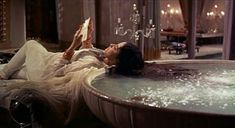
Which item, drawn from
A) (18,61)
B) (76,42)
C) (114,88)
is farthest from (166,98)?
(18,61)

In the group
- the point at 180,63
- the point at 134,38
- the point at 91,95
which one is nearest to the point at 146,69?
the point at 180,63

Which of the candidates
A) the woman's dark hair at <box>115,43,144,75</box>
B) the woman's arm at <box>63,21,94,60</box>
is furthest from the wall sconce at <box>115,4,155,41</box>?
the woman's dark hair at <box>115,43,144,75</box>

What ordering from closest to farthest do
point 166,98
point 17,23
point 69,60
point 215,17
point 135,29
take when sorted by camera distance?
point 166,98, point 69,60, point 135,29, point 17,23, point 215,17

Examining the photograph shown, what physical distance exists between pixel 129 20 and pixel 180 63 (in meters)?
2.98

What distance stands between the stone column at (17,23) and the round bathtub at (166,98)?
163 inches

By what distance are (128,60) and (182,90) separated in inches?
22.5

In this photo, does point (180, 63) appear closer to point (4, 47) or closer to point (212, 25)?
point (4, 47)

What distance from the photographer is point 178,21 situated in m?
11.2

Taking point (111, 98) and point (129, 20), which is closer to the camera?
point (111, 98)

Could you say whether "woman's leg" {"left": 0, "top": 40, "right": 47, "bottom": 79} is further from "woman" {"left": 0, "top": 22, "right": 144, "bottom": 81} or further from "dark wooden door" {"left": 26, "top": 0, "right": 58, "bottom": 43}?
"dark wooden door" {"left": 26, "top": 0, "right": 58, "bottom": 43}

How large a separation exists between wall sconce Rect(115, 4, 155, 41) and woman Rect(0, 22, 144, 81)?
2.34m

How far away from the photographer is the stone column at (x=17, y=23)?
20.8 ft

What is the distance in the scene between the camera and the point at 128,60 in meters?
2.49

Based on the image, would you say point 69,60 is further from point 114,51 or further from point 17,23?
point 17,23
